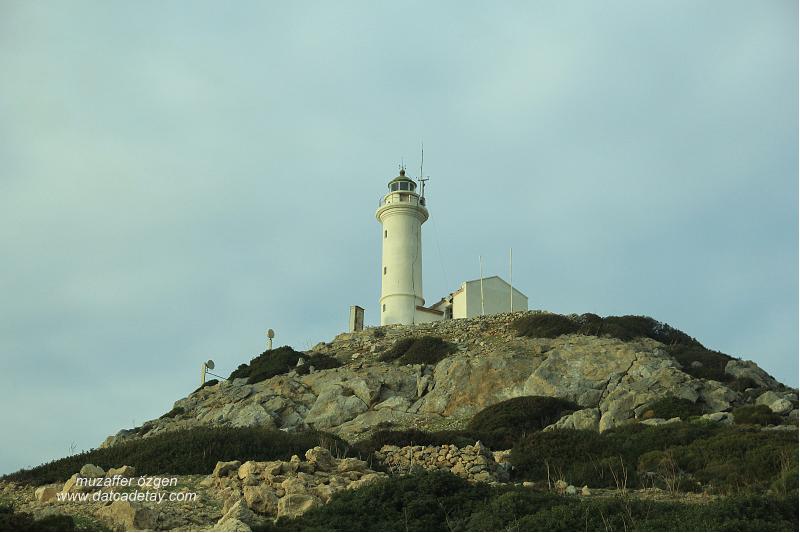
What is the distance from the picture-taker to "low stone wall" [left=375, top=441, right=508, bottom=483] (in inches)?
642

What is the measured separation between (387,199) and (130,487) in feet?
109

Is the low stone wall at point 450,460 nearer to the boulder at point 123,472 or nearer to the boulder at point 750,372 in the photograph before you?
the boulder at point 123,472

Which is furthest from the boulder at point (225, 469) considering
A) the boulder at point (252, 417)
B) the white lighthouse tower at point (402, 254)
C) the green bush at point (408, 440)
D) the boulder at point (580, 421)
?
the white lighthouse tower at point (402, 254)

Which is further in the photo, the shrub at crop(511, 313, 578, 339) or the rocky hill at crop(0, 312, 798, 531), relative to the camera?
the shrub at crop(511, 313, 578, 339)

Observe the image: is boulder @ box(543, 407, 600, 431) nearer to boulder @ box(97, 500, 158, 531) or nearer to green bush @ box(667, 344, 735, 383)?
green bush @ box(667, 344, 735, 383)

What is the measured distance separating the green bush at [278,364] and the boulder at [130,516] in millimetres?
22646

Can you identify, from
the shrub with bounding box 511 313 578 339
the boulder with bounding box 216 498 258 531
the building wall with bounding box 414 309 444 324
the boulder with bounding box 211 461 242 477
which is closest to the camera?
the boulder with bounding box 216 498 258 531

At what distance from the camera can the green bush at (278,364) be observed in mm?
34406

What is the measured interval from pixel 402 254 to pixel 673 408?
23.0 m

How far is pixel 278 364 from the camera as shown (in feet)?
117

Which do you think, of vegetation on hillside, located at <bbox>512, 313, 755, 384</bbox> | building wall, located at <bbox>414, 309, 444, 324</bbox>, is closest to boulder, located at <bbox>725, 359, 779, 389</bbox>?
vegetation on hillside, located at <bbox>512, 313, 755, 384</bbox>

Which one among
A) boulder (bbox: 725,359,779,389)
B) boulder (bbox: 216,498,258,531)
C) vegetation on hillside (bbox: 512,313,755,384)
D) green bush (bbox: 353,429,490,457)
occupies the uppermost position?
vegetation on hillside (bbox: 512,313,755,384)

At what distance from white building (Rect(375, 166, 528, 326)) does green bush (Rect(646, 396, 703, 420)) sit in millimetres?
17693

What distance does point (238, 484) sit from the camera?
530 inches
